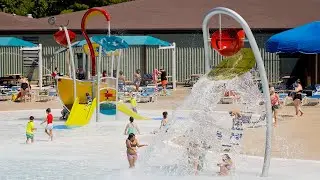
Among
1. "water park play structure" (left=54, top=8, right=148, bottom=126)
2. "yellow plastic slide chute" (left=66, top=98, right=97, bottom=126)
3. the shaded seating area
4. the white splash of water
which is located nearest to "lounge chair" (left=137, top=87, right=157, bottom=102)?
the shaded seating area

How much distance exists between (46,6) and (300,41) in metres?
26.8

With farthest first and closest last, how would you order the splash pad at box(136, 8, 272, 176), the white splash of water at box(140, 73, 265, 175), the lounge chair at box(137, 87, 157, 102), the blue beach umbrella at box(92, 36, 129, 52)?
the lounge chair at box(137, 87, 157, 102)
the blue beach umbrella at box(92, 36, 129, 52)
the white splash of water at box(140, 73, 265, 175)
the splash pad at box(136, 8, 272, 176)

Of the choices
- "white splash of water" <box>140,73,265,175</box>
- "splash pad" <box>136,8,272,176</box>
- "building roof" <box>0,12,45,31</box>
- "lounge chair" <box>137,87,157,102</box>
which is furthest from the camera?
"building roof" <box>0,12,45,31</box>

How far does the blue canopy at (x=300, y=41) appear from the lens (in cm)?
2798

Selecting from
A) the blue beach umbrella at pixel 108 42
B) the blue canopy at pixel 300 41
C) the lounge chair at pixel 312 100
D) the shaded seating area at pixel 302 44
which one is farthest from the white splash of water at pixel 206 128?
the blue canopy at pixel 300 41

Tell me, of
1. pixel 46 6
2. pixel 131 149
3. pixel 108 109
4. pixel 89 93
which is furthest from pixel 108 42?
pixel 46 6

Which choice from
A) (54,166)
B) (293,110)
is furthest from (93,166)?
(293,110)

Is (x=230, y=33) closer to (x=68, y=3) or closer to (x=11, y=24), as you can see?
(x=11, y=24)

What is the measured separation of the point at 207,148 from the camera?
12.9 meters

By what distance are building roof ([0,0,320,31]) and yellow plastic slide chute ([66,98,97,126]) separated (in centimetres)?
1626

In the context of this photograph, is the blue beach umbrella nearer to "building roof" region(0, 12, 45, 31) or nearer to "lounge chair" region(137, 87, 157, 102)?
"lounge chair" region(137, 87, 157, 102)

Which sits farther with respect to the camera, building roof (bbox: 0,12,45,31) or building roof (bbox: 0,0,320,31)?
building roof (bbox: 0,12,45,31)

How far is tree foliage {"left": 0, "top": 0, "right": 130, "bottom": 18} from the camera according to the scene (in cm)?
4847

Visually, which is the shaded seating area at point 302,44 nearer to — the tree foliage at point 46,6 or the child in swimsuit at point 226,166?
the child in swimsuit at point 226,166
